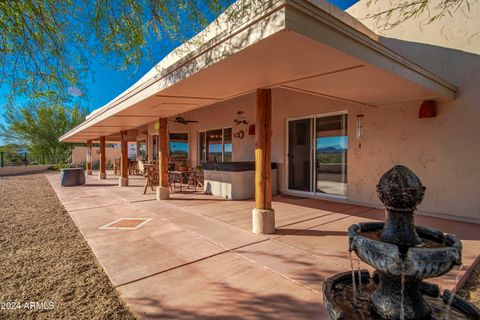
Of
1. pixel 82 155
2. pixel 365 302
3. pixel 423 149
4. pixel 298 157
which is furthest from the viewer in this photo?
pixel 82 155

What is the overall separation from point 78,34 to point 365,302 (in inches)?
173

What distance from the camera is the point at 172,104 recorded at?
222 inches

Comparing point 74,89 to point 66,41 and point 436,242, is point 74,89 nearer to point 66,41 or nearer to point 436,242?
point 66,41

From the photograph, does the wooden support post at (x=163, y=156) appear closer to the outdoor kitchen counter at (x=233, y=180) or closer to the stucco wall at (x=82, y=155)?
the outdoor kitchen counter at (x=233, y=180)

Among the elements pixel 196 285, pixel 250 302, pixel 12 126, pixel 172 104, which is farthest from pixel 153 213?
pixel 12 126

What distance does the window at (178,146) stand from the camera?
42.9 ft

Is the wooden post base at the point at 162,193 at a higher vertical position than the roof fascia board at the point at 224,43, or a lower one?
lower

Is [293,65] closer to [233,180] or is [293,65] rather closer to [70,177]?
[233,180]

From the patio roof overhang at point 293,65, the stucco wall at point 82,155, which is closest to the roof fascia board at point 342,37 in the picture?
the patio roof overhang at point 293,65

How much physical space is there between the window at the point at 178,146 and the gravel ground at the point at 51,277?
8199mm

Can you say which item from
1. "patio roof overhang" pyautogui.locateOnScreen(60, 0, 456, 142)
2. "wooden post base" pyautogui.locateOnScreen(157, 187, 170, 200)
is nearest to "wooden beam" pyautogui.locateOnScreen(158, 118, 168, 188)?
"wooden post base" pyautogui.locateOnScreen(157, 187, 170, 200)

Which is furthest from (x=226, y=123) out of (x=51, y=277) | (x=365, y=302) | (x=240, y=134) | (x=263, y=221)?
(x=365, y=302)

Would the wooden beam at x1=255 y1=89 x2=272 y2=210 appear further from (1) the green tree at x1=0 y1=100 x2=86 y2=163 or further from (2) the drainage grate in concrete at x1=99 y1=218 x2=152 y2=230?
(1) the green tree at x1=0 y1=100 x2=86 y2=163

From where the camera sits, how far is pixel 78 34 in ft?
11.2
